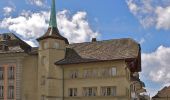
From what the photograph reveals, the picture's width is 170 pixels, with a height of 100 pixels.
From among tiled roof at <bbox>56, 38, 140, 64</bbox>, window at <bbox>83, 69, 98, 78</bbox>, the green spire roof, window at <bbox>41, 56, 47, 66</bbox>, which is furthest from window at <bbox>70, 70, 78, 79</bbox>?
the green spire roof

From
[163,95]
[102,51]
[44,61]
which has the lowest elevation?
[163,95]

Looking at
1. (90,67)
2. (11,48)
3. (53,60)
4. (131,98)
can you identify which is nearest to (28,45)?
(11,48)

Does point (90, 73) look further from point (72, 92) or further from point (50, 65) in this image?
point (50, 65)

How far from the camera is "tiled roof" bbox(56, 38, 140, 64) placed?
2685 inches

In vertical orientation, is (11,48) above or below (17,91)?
above

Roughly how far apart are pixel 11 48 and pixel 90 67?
593 inches

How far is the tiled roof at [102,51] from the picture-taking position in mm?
68188

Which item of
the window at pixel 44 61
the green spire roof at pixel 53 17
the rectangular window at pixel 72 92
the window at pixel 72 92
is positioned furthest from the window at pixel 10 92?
the green spire roof at pixel 53 17

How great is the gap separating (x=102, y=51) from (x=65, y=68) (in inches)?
260

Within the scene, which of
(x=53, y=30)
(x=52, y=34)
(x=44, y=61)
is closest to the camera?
(x=44, y=61)

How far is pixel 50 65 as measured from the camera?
7138 cm

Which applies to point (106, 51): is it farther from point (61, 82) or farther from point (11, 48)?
point (11, 48)

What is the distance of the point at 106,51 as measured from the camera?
232ft

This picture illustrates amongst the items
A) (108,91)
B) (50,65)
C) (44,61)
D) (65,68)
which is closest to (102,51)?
(65,68)
